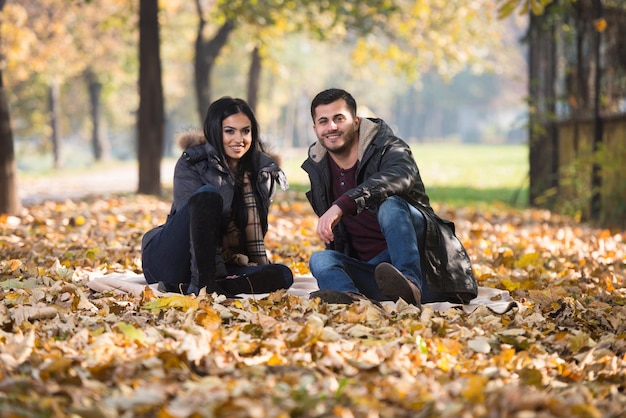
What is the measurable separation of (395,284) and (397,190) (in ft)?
2.04

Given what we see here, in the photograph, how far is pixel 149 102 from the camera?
14.6 m

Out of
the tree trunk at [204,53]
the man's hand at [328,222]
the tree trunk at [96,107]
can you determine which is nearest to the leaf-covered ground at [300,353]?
the man's hand at [328,222]

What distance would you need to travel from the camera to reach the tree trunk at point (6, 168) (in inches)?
431

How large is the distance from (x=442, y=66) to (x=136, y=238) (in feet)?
60.5

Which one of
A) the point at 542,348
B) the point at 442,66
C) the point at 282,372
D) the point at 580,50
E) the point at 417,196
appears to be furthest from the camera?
the point at 442,66

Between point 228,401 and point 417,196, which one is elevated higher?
point 417,196

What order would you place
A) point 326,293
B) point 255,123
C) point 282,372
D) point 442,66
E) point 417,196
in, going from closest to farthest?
point 282,372 → point 326,293 → point 417,196 → point 255,123 → point 442,66

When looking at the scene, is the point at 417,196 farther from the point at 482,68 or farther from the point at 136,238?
the point at 482,68

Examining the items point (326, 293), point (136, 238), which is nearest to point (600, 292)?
point (326, 293)

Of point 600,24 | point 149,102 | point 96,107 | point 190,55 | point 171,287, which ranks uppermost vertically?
point 190,55

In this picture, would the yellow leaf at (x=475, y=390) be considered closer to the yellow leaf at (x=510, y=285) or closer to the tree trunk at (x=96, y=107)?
the yellow leaf at (x=510, y=285)

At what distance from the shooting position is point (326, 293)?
509cm

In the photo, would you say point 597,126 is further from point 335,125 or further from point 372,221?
point 335,125

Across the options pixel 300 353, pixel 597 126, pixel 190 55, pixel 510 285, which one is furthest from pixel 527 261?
pixel 190 55
